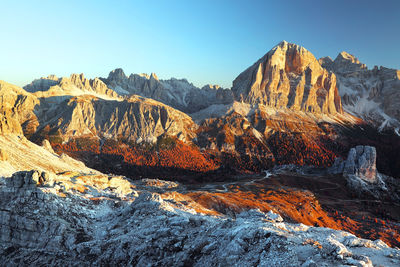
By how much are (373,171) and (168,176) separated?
146275 millimetres

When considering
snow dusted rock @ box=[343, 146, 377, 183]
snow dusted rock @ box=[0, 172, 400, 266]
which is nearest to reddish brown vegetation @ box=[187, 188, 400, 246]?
snow dusted rock @ box=[0, 172, 400, 266]

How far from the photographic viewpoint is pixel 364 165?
169250 mm

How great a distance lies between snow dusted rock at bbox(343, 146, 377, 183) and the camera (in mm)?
168375

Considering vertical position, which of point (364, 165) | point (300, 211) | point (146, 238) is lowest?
point (300, 211)

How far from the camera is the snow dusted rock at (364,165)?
16838 centimetres

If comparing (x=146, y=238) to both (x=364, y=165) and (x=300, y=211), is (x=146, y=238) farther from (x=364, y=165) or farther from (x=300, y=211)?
(x=364, y=165)

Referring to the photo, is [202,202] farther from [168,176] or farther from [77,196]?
[168,176]

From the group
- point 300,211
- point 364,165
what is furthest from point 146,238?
point 364,165

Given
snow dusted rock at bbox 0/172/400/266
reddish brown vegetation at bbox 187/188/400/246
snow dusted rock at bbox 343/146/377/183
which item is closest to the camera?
snow dusted rock at bbox 0/172/400/266

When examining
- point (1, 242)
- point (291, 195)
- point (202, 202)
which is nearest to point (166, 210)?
point (1, 242)

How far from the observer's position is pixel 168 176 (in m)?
183

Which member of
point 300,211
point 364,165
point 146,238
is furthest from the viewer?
point 364,165


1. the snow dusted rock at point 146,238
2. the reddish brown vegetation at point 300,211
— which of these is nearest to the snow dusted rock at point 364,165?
the reddish brown vegetation at point 300,211

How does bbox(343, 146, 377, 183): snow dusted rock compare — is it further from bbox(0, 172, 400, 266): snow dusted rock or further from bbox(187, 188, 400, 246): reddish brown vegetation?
bbox(0, 172, 400, 266): snow dusted rock
